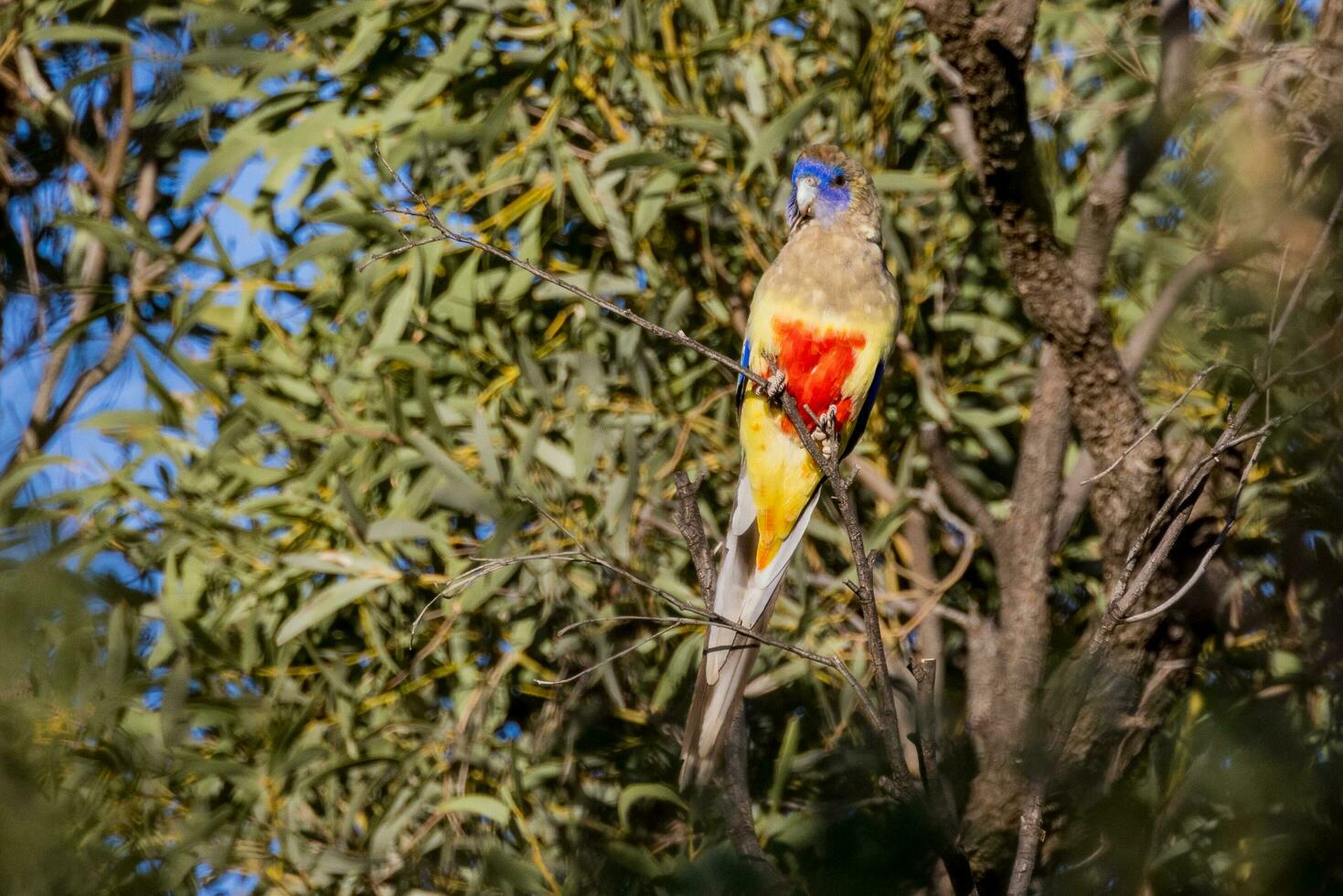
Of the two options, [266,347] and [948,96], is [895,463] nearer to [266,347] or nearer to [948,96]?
→ [948,96]

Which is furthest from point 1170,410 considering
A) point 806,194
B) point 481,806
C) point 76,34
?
point 76,34

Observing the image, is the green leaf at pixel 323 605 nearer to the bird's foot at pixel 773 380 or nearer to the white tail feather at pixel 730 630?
the white tail feather at pixel 730 630

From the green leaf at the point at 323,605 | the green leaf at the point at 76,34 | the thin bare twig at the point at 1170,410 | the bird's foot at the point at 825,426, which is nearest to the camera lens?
the thin bare twig at the point at 1170,410

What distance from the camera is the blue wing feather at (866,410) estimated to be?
2.13 m

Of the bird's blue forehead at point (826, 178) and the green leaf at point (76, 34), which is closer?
the bird's blue forehead at point (826, 178)

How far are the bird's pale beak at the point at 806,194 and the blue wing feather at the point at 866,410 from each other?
290mm

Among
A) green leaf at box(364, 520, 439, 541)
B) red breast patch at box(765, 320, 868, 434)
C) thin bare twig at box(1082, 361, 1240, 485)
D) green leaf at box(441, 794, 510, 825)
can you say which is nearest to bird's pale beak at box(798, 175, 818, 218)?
red breast patch at box(765, 320, 868, 434)

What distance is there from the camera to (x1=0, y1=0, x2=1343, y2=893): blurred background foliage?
6.90 feet

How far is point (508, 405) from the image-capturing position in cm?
230

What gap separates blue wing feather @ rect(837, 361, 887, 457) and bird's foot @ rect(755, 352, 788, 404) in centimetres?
15

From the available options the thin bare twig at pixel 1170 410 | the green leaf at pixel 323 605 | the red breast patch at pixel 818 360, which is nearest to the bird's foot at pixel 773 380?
the red breast patch at pixel 818 360

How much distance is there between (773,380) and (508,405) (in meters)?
0.54

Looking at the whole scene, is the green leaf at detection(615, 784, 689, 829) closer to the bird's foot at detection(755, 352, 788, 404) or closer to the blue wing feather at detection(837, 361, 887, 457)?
the bird's foot at detection(755, 352, 788, 404)

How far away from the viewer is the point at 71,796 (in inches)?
52.8
